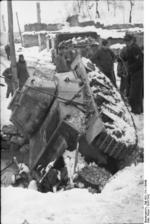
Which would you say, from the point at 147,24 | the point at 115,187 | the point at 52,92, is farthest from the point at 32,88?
the point at 147,24

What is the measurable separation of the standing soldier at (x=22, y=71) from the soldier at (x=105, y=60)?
112 centimetres

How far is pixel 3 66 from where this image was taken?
311 centimetres

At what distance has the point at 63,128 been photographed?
3035 millimetres

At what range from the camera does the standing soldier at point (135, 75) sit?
3732mm

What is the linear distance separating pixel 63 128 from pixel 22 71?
2.15 feet

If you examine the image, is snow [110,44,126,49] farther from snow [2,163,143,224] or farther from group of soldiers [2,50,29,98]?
snow [2,163,143,224]

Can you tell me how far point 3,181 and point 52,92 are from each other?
79 cm

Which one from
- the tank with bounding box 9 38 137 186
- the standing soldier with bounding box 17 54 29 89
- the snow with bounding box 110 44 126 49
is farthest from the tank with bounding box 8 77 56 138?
the snow with bounding box 110 44 126 49

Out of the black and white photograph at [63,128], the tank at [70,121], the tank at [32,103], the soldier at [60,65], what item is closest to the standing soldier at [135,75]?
the black and white photograph at [63,128]

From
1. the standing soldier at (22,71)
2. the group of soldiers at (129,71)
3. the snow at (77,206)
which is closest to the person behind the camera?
the snow at (77,206)

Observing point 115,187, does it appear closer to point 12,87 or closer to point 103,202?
point 103,202

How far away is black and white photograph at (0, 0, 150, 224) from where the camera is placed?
2.58 m

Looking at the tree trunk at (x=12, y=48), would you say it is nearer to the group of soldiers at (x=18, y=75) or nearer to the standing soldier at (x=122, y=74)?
the group of soldiers at (x=18, y=75)

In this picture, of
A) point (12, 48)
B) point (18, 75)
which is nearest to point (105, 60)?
point (18, 75)
